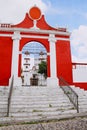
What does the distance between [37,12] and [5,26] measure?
266cm

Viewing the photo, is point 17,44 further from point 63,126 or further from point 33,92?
point 63,126

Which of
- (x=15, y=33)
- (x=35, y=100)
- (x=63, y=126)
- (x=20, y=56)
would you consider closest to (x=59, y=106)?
(x=35, y=100)

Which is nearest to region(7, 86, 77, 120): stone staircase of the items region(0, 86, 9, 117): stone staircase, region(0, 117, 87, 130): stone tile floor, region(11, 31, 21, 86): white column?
region(0, 86, 9, 117): stone staircase

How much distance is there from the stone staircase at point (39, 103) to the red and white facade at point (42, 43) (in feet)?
6.82

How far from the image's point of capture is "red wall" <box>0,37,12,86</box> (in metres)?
11.8

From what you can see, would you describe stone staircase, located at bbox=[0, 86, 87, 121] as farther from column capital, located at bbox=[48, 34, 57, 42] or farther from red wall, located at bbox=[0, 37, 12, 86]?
column capital, located at bbox=[48, 34, 57, 42]

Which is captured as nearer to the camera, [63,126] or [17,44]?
[63,126]

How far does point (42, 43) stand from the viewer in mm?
12844

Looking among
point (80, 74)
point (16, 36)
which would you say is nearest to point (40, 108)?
point (80, 74)

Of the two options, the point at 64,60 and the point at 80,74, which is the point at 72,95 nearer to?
the point at 80,74

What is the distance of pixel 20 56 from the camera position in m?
12.3

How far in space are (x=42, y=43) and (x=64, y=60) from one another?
6.68 feet

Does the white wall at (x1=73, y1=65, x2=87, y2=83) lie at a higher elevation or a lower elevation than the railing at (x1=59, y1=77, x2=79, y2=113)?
higher

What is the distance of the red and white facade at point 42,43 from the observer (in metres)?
12.0
